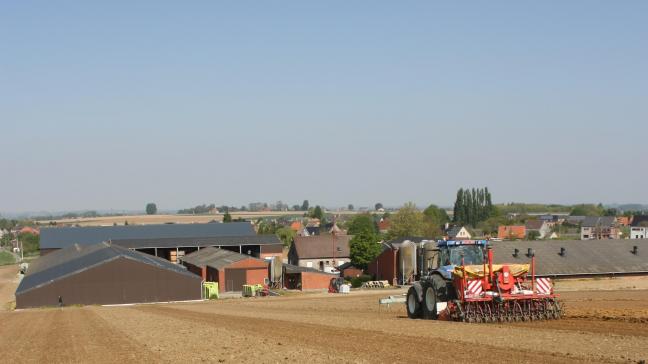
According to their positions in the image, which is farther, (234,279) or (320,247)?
(320,247)

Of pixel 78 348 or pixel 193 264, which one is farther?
pixel 193 264

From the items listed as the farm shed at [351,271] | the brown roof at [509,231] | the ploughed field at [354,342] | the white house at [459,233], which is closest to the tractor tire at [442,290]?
the ploughed field at [354,342]

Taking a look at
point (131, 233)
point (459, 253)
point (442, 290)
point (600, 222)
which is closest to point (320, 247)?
point (131, 233)

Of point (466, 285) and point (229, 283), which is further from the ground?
point (466, 285)

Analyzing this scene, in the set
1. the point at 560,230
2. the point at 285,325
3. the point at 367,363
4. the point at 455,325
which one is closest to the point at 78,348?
the point at 285,325

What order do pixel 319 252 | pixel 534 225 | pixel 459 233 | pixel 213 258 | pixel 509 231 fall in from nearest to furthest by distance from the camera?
pixel 213 258, pixel 319 252, pixel 459 233, pixel 509 231, pixel 534 225

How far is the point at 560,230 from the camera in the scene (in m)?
174

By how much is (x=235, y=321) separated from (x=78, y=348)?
27.2 feet

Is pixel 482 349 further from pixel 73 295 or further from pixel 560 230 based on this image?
pixel 560 230

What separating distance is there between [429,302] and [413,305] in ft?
3.98

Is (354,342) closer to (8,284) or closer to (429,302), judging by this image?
(429,302)

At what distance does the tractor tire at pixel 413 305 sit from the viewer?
24812 millimetres

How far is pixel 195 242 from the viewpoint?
88.4 m

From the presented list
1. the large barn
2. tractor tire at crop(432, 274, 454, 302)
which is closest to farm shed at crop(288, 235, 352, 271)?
the large barn
